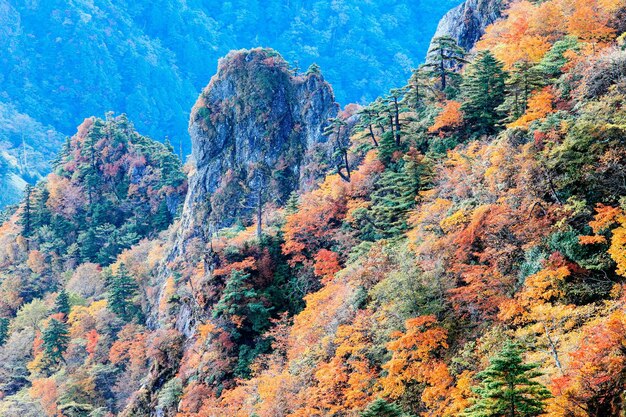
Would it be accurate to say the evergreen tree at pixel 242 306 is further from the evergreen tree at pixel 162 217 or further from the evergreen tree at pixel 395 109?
the evergreen tree at pixel 162 217

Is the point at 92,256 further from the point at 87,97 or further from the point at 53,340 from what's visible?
the point at 87,97

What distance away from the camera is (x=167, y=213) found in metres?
93.1

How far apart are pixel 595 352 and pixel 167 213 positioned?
83.6m

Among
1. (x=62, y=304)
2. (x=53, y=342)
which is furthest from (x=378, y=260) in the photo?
(x=62, y=304)

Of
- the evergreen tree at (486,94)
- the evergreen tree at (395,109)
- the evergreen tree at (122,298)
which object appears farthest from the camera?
the evergreen tree at (122,298)

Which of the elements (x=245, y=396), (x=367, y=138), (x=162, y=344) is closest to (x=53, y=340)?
(x=162, y=344)

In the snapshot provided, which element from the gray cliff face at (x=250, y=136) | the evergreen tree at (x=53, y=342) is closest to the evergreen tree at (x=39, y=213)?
the gray cliff face at (x=250, y=136)

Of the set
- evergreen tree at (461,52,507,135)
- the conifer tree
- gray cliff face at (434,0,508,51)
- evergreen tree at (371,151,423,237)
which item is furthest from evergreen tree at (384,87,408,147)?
the conifer tree

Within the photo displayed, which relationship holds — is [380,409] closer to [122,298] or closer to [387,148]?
[387,148]

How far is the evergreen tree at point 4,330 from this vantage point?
249 ft

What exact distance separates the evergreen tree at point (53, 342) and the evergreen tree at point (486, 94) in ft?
167

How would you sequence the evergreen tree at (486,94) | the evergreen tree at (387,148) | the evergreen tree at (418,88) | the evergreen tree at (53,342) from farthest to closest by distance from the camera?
the evergreen tree at (53,342) < the evergreen tree at (418,88) < the evergreen tree at (387,148) < the evergreen tree at (486,94)

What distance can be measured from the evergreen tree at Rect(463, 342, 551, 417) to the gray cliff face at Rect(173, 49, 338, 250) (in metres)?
57.8

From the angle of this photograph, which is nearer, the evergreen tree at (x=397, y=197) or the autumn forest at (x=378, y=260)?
the autumn forest at (x=378, y=260)
